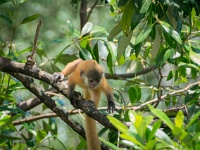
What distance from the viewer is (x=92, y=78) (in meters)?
3.40

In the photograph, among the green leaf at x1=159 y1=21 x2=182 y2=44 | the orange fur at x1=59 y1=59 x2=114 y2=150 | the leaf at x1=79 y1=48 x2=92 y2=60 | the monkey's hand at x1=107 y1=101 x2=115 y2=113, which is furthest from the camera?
the orange fur at x1=59 y1=59 x2=114 y2=150

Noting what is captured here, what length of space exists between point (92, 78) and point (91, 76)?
0.02 meters

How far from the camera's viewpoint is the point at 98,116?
2486 millimetres

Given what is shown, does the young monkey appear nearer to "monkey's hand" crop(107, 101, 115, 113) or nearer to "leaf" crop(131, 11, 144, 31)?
"monkey's hand" crop(107, 101, 115, 113)

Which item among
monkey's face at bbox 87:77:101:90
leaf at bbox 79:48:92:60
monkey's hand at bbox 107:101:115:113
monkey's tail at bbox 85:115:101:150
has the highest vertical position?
leaf at bbox 79:48:92:60

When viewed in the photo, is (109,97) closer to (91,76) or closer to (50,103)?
(91,76)

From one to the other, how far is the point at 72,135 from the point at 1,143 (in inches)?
134

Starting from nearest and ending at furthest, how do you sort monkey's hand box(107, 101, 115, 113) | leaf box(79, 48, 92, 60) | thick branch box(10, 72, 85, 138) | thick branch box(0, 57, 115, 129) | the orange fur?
thick branch box(0, 57, 115, 129)
thick branch box(10, 72, 85, 138)
leaf box(79, 48, 92, 60)
monkey's hand box(107, 101, 115, 113)
the orange fur

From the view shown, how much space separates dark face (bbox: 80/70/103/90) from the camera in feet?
11.1

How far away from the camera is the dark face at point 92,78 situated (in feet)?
11.1

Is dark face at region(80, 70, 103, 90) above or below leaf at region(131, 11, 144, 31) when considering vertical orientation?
below

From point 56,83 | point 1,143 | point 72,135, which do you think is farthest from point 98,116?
point 72,135

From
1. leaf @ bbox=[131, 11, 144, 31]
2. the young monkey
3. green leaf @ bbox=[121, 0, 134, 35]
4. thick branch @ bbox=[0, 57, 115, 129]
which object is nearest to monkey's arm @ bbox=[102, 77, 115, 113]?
the young monkey

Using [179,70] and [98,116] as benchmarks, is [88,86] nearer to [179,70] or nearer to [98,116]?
[179,70]
